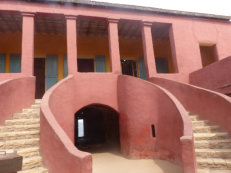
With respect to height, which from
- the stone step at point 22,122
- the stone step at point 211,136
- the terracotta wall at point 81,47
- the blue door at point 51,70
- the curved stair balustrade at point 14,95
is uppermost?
the terracotta wall at point 81,47

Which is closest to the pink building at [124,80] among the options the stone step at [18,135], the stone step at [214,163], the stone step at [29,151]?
the stone step at [214,163]

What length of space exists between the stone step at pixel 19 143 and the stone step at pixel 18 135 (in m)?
0.15

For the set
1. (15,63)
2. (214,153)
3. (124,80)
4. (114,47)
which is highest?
(15,63)

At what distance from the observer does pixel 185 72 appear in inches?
363

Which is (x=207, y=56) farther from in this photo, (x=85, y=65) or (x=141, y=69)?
(x=85, y=65)

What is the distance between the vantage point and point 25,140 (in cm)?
437

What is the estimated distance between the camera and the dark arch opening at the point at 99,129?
1063 cm

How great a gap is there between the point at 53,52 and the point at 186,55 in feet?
23.8

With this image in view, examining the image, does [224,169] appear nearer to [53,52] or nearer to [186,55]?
[186,55]

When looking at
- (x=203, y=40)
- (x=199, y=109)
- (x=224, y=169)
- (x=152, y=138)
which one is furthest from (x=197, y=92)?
(x=203, y=40)

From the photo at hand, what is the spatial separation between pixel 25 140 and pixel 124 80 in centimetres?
442

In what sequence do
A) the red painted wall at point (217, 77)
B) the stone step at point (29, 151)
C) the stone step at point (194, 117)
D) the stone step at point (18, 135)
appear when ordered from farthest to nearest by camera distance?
1. the red painted wall at point (217, 77)
2. the stone step at point (194, 117)
3. the stone step at point (18, 135)
4. the stone step at point (29, 151)

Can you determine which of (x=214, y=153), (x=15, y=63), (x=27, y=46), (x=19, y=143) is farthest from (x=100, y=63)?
(x=214, y=153)

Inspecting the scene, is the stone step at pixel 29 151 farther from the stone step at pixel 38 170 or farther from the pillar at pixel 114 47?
the pillar at pixel 114 47
